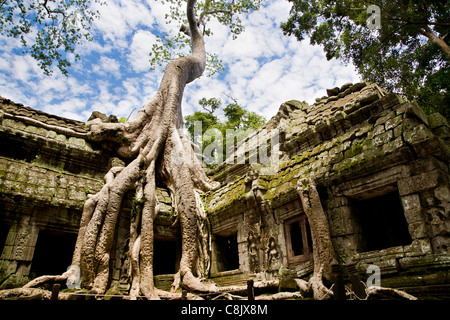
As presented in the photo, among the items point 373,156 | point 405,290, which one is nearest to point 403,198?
point 373,156

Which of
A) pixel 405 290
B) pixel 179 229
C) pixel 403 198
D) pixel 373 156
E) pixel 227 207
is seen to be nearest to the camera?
pixel 405 290

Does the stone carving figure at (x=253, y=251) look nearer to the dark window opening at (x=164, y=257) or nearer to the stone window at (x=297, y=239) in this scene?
the stone window at (x=297, y=239)

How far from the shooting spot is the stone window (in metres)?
5.04

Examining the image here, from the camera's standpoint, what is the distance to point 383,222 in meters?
5.09

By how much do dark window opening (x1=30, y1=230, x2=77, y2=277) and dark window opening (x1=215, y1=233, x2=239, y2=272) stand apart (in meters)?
3.46

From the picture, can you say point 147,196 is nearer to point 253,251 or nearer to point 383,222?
point 253,251

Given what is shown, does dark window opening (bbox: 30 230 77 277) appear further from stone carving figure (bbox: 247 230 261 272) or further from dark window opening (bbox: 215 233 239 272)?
stone carving figure (bbox: 247 230 261 272)

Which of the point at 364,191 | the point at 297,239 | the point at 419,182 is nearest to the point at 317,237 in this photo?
the point at 364,191

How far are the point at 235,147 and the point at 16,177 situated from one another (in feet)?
21.2

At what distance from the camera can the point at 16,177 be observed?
239 inches

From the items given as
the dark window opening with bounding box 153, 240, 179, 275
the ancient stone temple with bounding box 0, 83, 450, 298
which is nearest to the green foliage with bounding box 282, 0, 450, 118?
the ancient stone temple with bounding box 0, 83, 450, 298

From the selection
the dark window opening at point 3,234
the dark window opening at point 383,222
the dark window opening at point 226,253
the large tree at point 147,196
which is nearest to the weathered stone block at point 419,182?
the dark window opening at point 383,222

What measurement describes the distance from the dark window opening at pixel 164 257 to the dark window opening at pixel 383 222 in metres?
4.81
